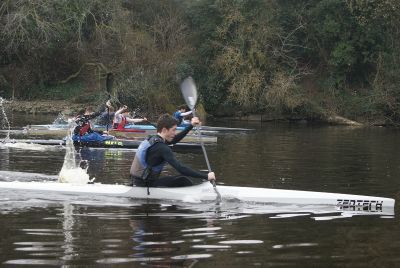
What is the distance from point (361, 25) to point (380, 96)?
4233 millimetres

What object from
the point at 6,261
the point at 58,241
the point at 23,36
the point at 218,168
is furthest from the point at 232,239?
the point at 23,36

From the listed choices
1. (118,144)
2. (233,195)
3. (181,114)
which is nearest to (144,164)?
(233,195)

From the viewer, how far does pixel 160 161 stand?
11.1m

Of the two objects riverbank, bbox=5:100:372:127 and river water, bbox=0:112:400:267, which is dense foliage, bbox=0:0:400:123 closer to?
riverbank, bbox=5:100:372:127

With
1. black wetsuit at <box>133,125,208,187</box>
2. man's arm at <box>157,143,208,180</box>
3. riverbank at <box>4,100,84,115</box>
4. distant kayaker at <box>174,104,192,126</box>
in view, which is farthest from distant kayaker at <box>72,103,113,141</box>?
riverbank at <box>4,100,84,115</box>

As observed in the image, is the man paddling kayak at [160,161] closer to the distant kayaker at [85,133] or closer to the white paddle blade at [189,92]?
the white paddle blade at [189,92]

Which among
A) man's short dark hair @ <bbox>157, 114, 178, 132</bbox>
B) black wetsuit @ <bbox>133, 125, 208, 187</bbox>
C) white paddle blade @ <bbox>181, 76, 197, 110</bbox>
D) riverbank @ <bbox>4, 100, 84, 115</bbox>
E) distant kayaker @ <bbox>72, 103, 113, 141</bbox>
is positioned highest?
riverbank @ <bbox>4, 100, 84, 115</bbox>

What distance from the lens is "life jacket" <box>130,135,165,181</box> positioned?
11.0 meters

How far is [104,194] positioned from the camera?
451 inches

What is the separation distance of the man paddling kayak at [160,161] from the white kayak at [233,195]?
5.9 inches

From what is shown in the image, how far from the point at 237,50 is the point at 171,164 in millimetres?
29135

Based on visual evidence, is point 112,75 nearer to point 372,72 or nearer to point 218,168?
point 372,72

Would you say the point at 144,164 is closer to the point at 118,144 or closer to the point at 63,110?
the point at 118,144

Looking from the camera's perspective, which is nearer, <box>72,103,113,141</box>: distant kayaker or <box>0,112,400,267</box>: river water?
<box>0,112,400,267</box>: river water
